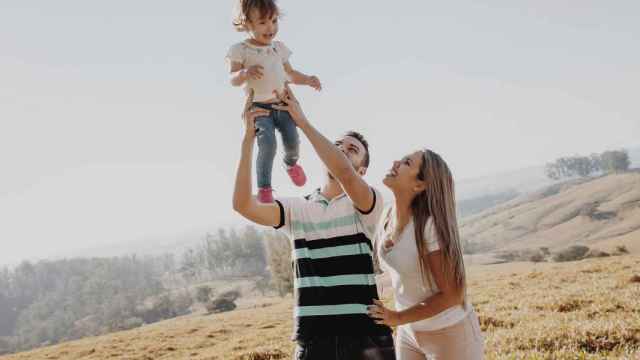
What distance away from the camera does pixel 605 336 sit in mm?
9797

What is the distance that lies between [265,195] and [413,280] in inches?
61.9

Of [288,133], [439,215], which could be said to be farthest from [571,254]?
[439,215]

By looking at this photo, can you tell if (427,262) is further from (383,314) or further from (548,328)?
(548,328)

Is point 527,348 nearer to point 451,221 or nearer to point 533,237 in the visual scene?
point 451,221

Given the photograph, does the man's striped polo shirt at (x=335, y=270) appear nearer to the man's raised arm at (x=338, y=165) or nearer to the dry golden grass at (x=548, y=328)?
the man's raised arm at (x=338, y=165)

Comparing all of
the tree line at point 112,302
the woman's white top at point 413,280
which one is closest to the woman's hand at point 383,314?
the woman's white top at point 413,280

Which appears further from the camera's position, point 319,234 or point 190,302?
point 190,302

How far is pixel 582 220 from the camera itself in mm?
165750

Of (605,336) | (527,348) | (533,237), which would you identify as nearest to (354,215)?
(527,348)

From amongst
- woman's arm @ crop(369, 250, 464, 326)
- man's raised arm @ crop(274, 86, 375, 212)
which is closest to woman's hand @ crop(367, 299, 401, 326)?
woman's arm @ crop(369, 250, 464, 326)

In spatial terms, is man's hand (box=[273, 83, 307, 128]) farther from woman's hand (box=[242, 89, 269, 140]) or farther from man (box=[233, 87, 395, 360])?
woman's hand (box=[242, 89, 269, 140])

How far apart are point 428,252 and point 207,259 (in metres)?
201

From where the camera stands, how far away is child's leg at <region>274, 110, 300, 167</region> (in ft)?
17.6

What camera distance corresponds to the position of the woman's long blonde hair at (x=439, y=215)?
437 centimetres
